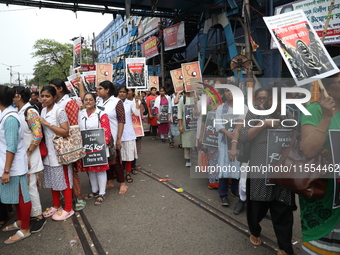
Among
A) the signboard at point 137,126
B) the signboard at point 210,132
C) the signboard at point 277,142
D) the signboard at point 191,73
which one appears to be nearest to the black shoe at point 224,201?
the signboard at point 210,132

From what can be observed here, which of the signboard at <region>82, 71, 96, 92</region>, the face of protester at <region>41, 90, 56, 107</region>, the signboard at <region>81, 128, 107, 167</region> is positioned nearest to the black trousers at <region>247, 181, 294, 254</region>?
the signboard at <region>81, 128, 107, 167</region>

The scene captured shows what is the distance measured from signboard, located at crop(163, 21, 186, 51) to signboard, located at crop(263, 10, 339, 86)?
1202 centimetres

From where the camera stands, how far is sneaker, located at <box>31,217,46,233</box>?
10.9 feet

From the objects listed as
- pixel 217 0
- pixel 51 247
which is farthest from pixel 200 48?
pixel 51 247

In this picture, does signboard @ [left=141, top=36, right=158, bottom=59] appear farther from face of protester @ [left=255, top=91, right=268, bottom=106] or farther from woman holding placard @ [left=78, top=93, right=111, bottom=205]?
face of protester @ [left=255, top=91, right=268, bottom=106]

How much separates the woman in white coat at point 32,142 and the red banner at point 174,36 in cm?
1139

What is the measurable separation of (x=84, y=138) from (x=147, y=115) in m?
6.12

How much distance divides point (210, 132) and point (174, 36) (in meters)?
11.2

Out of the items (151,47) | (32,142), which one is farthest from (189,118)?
(151,47)

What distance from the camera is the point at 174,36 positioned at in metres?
14.3

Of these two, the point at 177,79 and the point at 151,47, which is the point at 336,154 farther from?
the point at 151,47

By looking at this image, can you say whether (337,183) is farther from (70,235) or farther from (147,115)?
(147,115)

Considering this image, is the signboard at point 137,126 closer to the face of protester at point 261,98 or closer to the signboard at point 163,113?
the signboard at point 163,113

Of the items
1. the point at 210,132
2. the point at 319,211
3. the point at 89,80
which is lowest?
the point at 319,211
